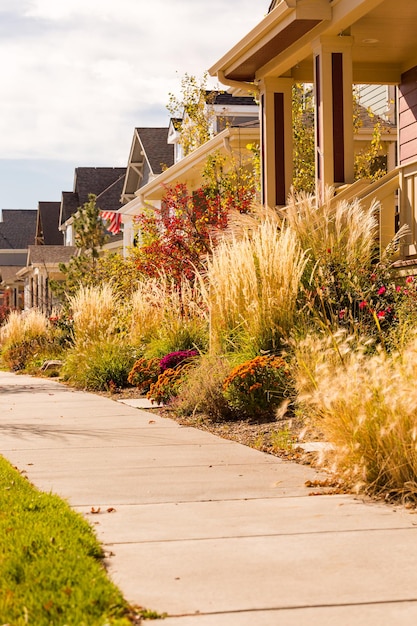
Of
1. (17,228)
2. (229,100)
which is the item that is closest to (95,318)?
(229,100)

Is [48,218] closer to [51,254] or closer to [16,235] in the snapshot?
[16,235]

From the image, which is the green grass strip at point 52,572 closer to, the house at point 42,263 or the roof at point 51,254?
the house at point 42,263

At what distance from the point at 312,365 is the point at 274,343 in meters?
1.82

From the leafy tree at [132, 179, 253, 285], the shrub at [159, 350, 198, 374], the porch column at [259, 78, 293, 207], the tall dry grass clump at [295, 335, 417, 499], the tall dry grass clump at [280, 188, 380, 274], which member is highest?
the porch column at [259, 78, 293, 207]

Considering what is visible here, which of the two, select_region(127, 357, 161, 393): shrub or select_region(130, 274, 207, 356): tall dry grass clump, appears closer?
select_region(127, 357, 161, 393): shrub

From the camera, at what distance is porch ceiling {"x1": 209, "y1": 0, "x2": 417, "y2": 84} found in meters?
13.1

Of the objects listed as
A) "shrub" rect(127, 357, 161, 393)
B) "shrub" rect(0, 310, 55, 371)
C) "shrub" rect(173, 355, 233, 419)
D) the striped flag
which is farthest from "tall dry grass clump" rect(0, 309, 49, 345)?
→ the striped flag

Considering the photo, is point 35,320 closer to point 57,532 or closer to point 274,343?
point 274,343

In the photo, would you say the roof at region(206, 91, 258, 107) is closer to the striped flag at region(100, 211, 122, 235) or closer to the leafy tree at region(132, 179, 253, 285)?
the striped flag at region(100, 211, 122, 235)

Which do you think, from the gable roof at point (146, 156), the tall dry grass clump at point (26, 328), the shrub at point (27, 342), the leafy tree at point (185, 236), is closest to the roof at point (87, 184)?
the gable roof at point (146, 156)

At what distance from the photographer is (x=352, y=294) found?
10.6 meters

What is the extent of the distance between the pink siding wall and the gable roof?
919 inches

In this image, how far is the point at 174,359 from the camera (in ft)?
41.5

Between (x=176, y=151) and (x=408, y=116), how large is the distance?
22647 mm
